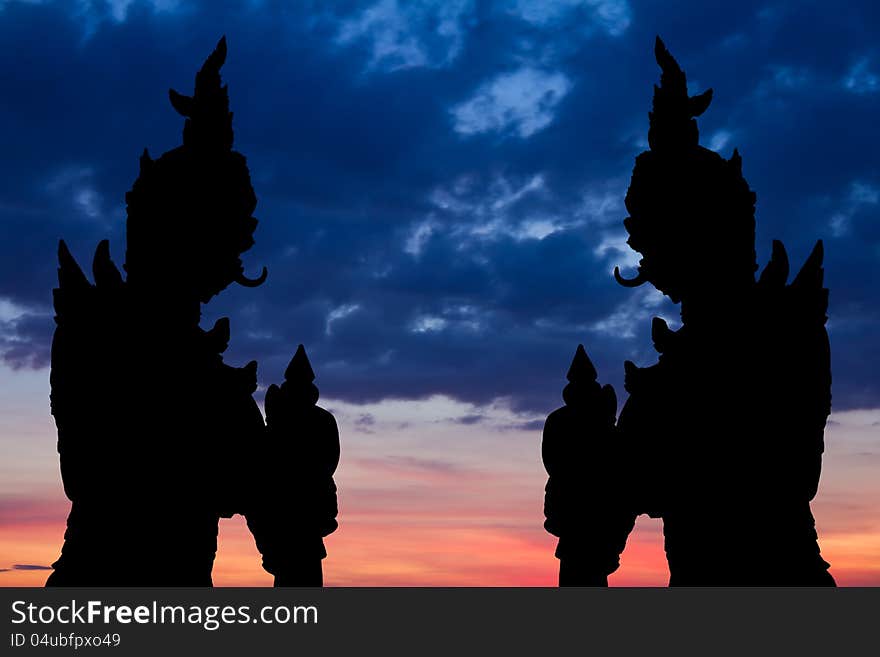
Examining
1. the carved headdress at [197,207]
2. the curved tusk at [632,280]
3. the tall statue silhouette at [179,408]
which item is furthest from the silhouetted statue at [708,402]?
the carved headdress at [197,207]

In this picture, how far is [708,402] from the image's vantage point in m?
11.3

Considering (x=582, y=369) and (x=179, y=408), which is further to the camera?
(x=582, y=369)

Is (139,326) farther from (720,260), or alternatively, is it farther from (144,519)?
(720,260)

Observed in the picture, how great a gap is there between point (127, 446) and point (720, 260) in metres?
6.88

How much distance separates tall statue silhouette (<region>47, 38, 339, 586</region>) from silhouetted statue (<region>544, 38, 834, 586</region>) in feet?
11.5

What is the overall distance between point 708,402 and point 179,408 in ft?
19.1

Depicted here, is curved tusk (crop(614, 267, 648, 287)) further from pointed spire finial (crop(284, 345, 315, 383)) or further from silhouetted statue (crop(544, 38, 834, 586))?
pointed spire finial (crop(284, 345, 315, 383))

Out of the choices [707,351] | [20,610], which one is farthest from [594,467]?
[20,610]

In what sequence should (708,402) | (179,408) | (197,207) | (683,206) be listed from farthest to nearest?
1. (683,206)
2. (197,207)
3. (708,402)
4. (179,408)

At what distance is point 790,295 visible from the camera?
11.2m

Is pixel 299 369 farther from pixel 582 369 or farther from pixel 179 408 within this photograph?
pixel 582 369

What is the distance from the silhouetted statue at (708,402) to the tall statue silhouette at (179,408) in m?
3.52

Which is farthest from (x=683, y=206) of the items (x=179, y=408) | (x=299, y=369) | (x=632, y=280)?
(x=179, y=408)

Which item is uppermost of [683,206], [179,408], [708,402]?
[683,206]
